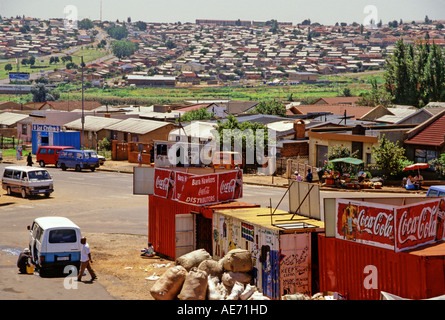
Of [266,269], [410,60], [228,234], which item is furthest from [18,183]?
[410,60]

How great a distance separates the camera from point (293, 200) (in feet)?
69.6

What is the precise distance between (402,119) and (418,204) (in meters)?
47.2

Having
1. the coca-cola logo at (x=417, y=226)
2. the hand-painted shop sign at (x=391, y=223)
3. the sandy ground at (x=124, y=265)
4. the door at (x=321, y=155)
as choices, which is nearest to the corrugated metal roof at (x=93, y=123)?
the door at (x=321, y=155)

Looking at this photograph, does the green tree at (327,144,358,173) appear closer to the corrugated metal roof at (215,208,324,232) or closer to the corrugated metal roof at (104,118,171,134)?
the corrugated metal roof at (104,118,171,134)

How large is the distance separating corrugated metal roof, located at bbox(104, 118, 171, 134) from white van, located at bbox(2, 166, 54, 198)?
25.8 m

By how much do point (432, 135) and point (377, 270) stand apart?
33626mm

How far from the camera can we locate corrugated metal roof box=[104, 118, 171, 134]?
6700cm

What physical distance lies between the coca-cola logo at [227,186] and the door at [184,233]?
150cm

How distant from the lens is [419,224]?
53.7 feet

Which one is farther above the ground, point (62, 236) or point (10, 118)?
point (10, 118)

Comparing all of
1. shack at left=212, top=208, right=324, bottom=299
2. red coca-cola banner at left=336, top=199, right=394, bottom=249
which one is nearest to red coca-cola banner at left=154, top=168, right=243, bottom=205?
shack at left=212, top=208, right=324, bottom=299

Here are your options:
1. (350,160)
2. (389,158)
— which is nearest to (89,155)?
(350,160)

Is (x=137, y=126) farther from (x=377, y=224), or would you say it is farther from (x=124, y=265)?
(x=377, y=224)

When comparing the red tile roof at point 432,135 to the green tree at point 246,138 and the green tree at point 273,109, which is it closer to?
the green tree at point 246,138
